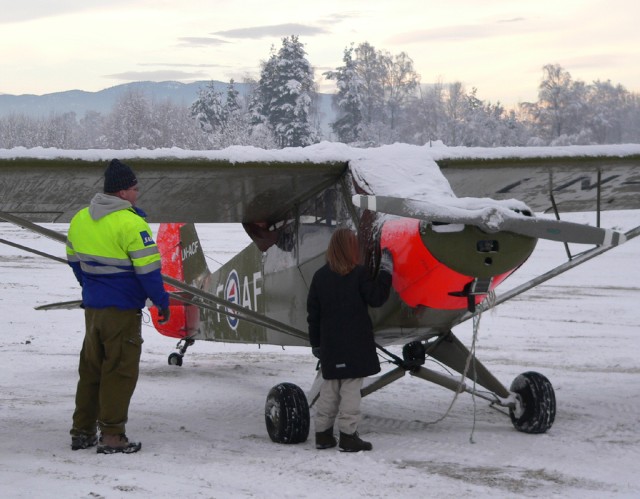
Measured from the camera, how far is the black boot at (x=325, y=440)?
677 centimetres

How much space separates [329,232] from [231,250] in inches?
849

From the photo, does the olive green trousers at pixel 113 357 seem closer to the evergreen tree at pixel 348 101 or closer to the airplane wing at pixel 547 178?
the airplane wing at pixel 547 178

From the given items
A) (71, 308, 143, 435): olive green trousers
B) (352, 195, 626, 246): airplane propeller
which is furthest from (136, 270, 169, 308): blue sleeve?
(352, 195, 626, 246): airplane propeller

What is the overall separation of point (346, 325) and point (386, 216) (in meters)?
0.80

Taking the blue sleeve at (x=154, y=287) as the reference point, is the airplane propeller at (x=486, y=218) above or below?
above

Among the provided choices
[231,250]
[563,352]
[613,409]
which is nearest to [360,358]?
[613,409]

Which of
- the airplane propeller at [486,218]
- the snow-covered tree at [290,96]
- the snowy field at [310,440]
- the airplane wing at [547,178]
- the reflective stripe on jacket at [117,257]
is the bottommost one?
the snowy field at [310,440]

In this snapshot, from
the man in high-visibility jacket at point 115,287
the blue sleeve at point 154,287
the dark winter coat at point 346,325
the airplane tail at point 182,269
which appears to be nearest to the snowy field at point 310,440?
the man in high-visibility jacket at point 115,287

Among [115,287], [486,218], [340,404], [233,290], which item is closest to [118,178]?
[115,287]

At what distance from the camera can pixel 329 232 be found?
24.9 ft

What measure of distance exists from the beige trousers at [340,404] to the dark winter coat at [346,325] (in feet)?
0.31

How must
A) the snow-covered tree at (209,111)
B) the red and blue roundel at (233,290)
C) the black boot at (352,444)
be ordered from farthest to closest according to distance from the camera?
1. the snow-covered tree at (209,111)
2. the red and blue roundel at (233,290)
3. the black boot at (352,444)

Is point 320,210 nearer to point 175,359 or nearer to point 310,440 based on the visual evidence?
point 310,440

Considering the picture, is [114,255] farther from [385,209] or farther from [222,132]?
[222,132]
